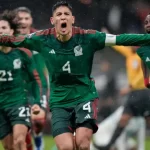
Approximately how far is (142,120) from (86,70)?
335 cm

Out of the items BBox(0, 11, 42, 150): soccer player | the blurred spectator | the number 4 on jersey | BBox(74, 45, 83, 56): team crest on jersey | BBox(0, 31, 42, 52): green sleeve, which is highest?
BBox(0, 31, 42, 52): green sleeve

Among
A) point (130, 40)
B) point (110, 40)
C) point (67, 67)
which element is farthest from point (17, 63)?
point (130, 40)

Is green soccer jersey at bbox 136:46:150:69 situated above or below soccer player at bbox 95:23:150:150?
above

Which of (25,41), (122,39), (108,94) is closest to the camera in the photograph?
(122,39)

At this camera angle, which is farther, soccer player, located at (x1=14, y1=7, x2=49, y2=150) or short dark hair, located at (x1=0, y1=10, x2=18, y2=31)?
soccer player, located at (x1=14, y1=7, x2=49, y2=150)

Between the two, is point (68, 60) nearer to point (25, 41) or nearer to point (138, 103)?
point (25, 41)

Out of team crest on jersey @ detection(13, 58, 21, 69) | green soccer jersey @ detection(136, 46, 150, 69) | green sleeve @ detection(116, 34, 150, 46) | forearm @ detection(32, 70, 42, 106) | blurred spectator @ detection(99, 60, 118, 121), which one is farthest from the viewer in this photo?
blurred spectator @ detection(99, 60, 118, 121)

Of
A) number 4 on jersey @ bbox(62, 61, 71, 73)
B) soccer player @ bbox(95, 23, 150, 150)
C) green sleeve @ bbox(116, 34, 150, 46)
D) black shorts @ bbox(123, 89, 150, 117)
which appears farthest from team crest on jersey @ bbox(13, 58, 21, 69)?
black shorts @ bbox(123, 89, 150, 117)

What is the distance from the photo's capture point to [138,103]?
11602 millimetres

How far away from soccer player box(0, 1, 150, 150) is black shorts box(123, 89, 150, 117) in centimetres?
310

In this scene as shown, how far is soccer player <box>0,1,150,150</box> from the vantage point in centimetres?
841

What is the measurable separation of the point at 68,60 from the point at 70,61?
2 cm

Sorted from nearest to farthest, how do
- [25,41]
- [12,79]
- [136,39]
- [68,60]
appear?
[136,39], [68,60], [25,41], [12,79]

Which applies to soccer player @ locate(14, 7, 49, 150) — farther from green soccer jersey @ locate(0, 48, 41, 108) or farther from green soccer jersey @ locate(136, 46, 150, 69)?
green soccer jersey @ locate(136, 46, 150, 69)
